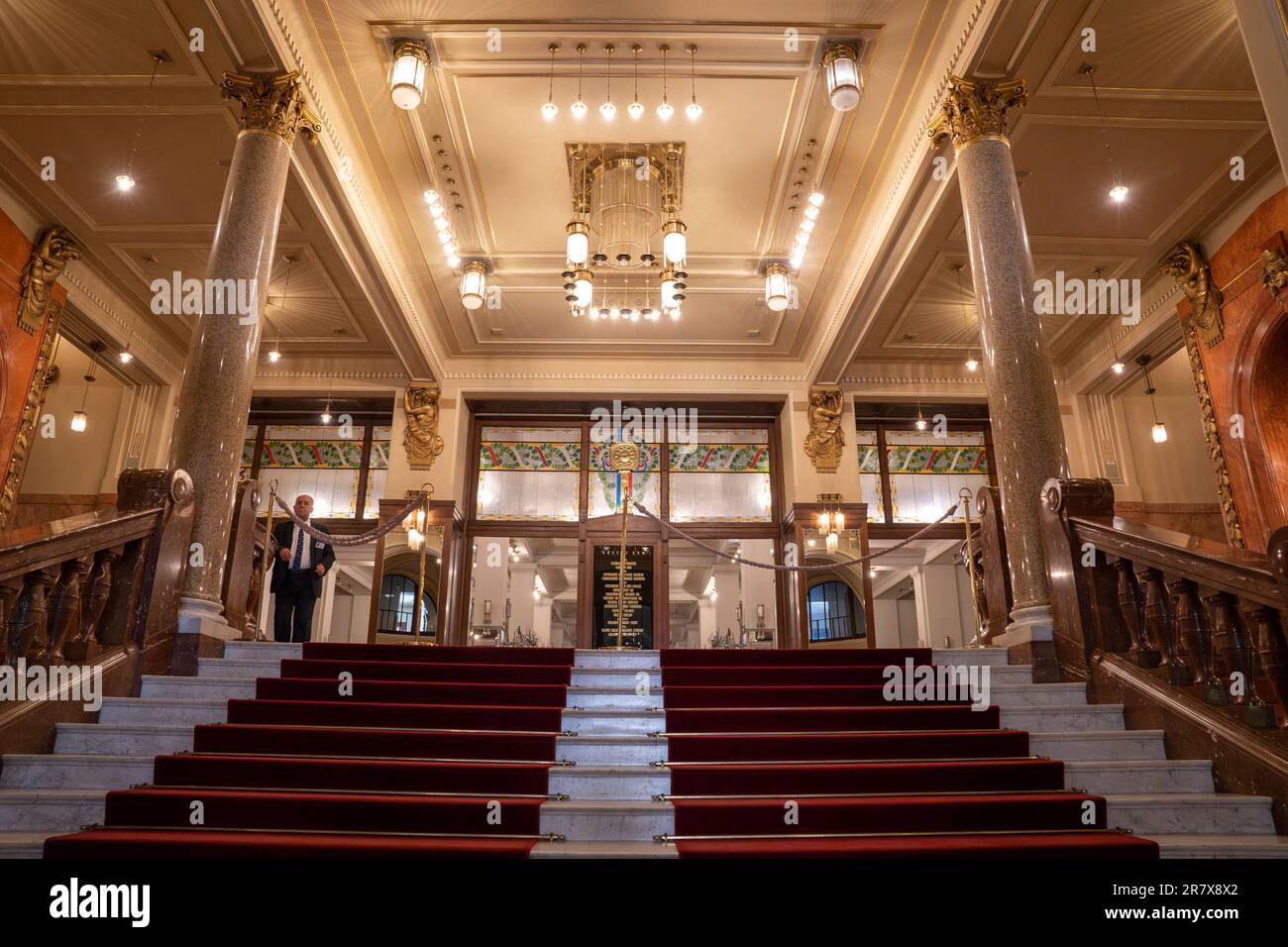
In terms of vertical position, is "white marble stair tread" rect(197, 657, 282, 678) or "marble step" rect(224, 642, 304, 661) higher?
"marble step" rect(224, 642, 304, 661)

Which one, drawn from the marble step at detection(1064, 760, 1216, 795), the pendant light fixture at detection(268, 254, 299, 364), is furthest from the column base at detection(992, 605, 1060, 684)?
the pendant light fixture at detection(268, 254, 299, 364)

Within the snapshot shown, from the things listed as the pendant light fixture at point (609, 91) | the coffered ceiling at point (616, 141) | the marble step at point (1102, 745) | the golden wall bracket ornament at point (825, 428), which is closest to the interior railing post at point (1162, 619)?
the marble step at point (1102, 745)

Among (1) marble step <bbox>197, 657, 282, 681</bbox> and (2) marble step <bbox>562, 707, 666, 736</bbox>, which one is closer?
(2) marble step <bbox>562, 707, 666, 736</bbox>

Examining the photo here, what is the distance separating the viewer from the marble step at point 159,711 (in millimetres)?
3879

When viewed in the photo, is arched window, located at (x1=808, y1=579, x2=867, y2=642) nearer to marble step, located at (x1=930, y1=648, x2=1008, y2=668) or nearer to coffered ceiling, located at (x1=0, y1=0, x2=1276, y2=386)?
coffered ceiling, located at (x1=0, y1=0, x2=1276, y2=386)

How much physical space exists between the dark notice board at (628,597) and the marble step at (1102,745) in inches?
265

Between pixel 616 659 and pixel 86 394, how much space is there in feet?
31.2

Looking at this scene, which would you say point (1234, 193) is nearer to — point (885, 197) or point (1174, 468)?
point (885, 197)

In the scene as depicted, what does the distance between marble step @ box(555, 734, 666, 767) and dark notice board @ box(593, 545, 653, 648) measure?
253 inches

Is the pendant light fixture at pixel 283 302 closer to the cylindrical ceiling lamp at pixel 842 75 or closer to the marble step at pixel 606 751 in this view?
the cylindrical ceiling lamp at pixel 842 75

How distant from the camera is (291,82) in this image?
589cm

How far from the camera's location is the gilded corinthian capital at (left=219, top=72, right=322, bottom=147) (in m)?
5.82

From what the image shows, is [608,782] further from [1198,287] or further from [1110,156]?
[1198,287]
